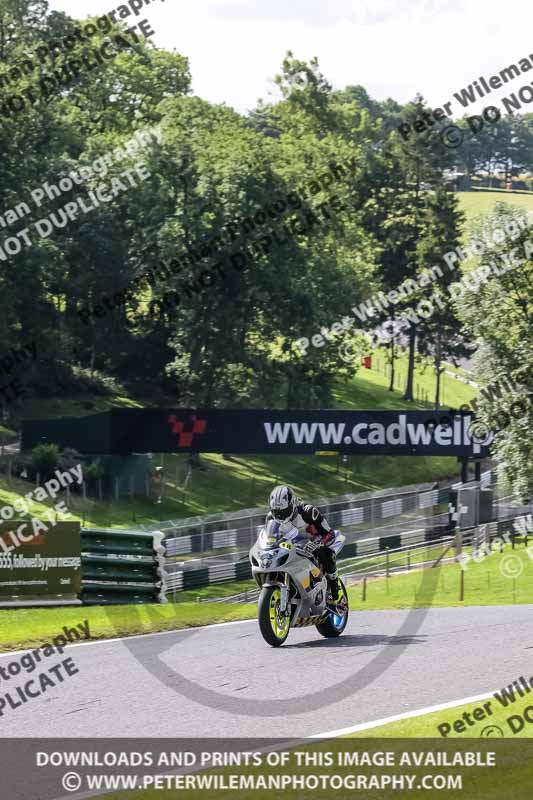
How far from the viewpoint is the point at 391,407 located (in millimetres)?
74625

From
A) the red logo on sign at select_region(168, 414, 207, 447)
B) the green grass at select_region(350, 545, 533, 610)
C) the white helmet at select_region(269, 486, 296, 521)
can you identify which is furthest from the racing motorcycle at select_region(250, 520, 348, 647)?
the red logo on sign at select_region(168, 414, 207, 447)

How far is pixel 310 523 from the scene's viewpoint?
1344 centimetres

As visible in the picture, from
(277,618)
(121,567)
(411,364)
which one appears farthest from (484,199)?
(277,618)

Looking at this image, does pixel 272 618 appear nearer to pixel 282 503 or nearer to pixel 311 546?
pixel 311 546

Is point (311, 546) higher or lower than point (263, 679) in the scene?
higher

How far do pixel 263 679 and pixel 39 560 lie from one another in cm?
864

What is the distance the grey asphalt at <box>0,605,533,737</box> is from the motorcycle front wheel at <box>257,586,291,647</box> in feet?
0.45

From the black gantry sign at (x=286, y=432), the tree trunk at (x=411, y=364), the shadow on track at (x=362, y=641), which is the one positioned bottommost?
the shadow on track at (x=362, y=641)

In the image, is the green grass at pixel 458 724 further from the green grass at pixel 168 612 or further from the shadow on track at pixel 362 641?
the green grass at pixel 168 612

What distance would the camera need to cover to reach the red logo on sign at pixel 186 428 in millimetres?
43188

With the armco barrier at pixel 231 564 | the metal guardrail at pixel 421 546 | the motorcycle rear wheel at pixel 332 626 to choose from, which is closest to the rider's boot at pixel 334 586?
the motorcycle rear wheel at pixel 332 626

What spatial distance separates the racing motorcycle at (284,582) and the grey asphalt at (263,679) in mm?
306

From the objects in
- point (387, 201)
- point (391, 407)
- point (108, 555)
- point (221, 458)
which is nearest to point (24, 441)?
point (221, 458)

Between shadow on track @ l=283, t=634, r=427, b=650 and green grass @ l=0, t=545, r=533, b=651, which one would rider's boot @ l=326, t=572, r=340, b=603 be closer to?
shadow on track @ l=283, t=634, r=427, b=650
